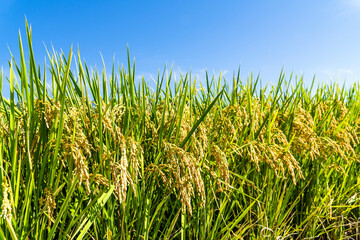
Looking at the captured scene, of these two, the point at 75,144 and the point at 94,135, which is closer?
the point at 75,144

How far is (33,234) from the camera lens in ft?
4.42

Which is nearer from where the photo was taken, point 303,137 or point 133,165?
point 133,165

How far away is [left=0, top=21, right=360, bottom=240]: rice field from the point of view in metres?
1.21

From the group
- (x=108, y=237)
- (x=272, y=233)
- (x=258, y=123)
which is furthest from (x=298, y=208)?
(x=108, y=237)

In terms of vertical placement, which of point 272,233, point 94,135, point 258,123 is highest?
point 258,123

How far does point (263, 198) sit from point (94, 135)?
1318mm

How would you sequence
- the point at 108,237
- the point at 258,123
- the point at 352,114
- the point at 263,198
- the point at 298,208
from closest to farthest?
the point at 108,237, the point at 263,198, the point at 258,123, the point at 298,208, the point at 352,114

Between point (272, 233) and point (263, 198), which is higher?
point (263, 198)

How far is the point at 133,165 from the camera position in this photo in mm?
1231

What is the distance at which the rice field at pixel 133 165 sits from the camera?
1.21 metres

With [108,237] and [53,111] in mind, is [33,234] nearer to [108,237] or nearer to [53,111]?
[108,237]

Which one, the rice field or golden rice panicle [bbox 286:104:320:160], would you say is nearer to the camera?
the rice field

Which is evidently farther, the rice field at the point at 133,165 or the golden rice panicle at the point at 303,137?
the golden rice panicle at the point at 303,137

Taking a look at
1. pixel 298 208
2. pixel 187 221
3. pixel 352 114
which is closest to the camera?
pixel 187 221
